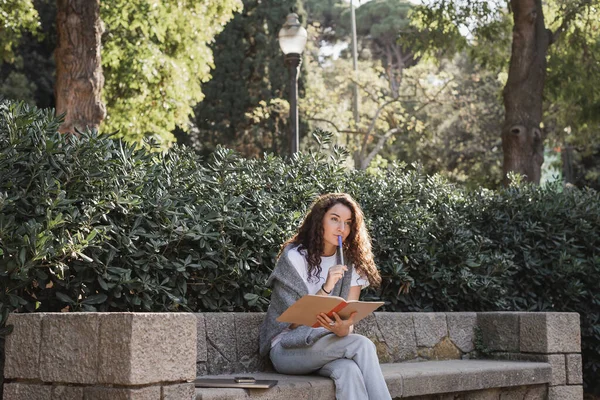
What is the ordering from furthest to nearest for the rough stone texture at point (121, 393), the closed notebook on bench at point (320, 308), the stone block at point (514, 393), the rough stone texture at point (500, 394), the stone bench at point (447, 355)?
the stone block at point (514, 393), the rough stone texture at point (500, 394), the stone bench at point (447, 355), the closed notebook on bench at point (320, 308), the rough stone texture at point (121, 393)

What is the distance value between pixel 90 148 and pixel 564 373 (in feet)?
13.5

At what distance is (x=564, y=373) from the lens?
7.14 meters

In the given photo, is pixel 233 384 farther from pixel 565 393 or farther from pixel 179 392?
pixel 565 393

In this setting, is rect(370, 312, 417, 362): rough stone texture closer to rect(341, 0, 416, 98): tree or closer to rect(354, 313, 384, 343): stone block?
rect(354, 313, 384, 343): stone block

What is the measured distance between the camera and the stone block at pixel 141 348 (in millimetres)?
3834

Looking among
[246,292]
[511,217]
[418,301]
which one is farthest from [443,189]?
[246,292]

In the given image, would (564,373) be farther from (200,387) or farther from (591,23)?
(591,23)

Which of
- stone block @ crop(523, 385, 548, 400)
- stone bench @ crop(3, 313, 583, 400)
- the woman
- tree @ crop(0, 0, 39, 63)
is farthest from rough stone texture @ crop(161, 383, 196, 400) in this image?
tree @ crop(0, 0, 39, 63)

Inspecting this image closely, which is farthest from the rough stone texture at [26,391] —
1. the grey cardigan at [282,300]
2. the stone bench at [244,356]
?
the grey cardigan at [282,300]

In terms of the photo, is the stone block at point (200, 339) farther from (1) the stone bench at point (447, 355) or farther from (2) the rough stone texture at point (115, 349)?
(2) the rough stone texture at point (115, 349)

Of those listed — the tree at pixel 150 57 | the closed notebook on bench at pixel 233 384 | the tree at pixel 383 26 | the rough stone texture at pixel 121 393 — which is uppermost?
the tree at pixel 383 26

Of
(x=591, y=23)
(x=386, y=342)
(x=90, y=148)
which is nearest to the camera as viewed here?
(x=90, y=148)

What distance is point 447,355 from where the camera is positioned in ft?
23.1

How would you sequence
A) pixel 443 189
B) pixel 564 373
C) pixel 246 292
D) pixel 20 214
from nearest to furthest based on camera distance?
pixel 20 214, pixel 246 292, pixel 564 373, pixel 443 189
